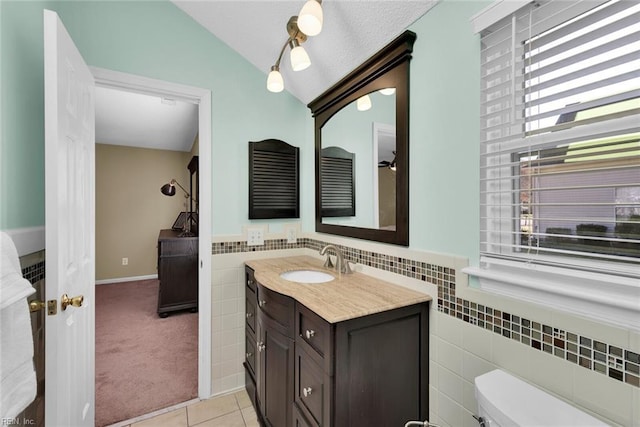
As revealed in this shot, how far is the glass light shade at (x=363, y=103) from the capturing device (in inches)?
63.2

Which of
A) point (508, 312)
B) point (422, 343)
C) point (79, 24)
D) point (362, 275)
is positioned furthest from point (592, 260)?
point (79, 24)

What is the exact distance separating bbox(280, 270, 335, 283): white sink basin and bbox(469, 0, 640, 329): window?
3.09ft

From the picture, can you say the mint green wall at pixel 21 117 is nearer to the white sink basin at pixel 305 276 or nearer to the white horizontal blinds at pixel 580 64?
Answer: the white sink basin at pixel 305 276

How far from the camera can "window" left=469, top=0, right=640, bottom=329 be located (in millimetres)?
733

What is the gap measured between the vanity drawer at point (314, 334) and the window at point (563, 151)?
24.6 inches

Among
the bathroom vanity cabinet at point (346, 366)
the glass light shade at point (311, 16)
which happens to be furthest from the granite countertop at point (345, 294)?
the glass light shade at point (311, 16)

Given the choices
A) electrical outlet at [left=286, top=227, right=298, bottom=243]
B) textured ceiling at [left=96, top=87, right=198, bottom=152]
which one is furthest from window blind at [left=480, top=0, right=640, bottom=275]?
textured ceiling at [left=96, top=87, right=198, bottom=152]

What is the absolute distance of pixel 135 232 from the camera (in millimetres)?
4762

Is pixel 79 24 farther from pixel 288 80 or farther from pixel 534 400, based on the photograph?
pixel 534 400

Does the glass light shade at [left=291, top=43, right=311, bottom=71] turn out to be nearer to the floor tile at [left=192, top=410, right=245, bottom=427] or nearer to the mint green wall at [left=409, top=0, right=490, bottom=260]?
the mint green wall at [left=409, top=0, right=490, bottom=260]

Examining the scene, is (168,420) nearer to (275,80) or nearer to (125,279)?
(275,80)

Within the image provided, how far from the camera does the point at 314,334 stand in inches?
42.8

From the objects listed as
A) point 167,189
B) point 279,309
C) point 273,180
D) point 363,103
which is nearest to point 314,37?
point 363,103

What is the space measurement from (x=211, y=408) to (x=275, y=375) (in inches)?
32.2
